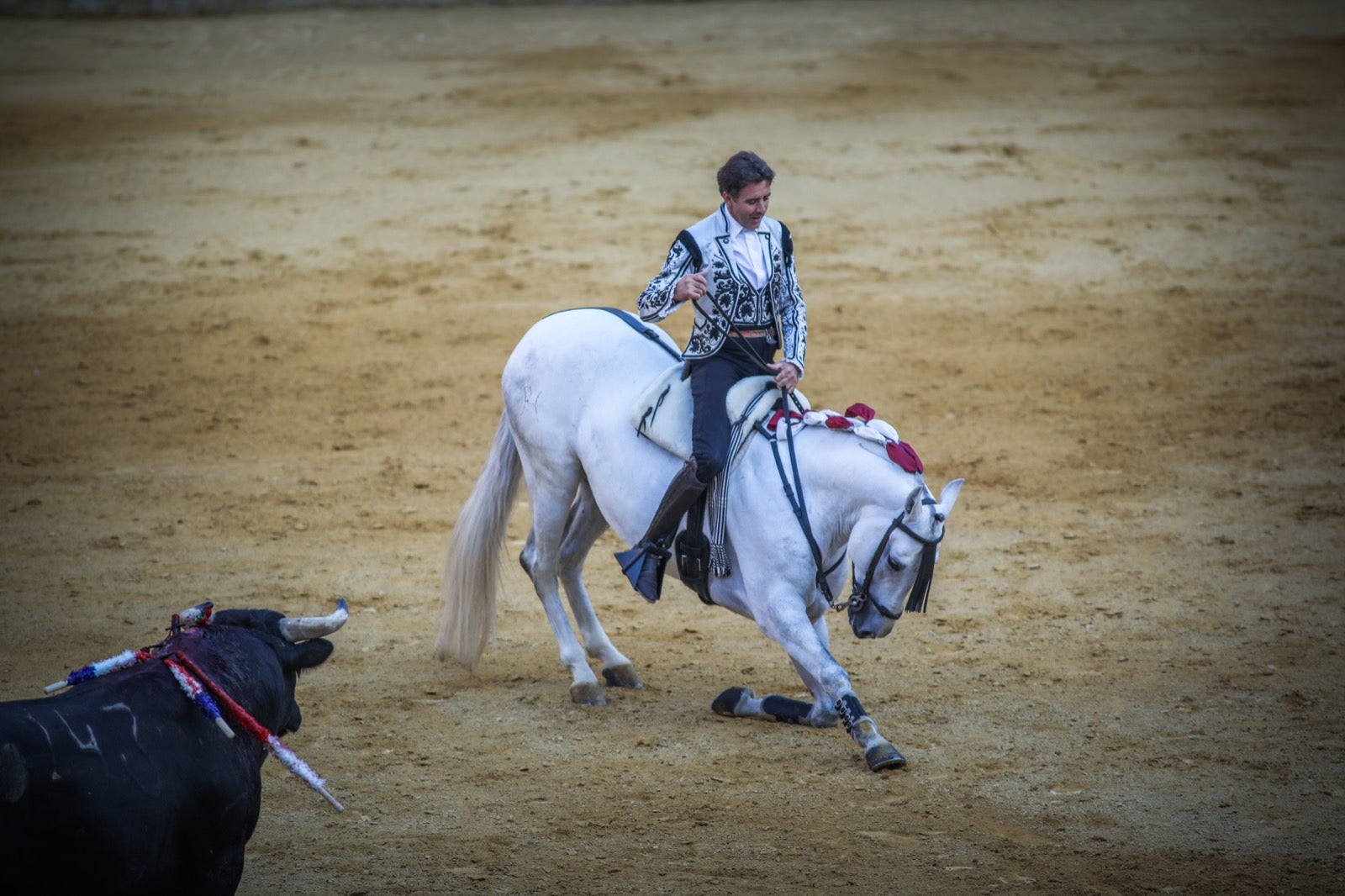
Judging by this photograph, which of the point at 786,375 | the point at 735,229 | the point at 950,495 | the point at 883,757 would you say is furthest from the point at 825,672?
the point at 735,229

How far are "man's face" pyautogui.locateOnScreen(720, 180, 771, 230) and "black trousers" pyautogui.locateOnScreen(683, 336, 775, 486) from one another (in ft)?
1.66

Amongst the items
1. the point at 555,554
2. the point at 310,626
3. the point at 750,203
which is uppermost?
the point at 750,203

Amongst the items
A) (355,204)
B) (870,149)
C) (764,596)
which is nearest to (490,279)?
(355,204)

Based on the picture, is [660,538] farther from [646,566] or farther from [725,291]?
[725,291]

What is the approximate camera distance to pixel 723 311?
5531 mm

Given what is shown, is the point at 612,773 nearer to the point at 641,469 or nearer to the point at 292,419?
the point at 641,469

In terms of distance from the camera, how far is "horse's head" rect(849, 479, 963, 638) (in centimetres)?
522

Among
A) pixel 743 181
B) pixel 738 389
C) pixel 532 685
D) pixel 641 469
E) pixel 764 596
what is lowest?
pixel 532 685

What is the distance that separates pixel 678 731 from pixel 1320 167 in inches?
445

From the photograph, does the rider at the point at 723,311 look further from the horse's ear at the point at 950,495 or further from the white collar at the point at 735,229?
the horse's ear at the point at 950,495

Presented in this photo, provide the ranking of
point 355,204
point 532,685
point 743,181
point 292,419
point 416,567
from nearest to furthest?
point 743,181 < point 532,685 < point 416,567 < point 292,419 < point 355,204

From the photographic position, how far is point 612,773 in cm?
537

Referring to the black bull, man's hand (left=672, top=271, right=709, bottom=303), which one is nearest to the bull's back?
the black bull

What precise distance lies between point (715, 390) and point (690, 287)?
484 millimetres
